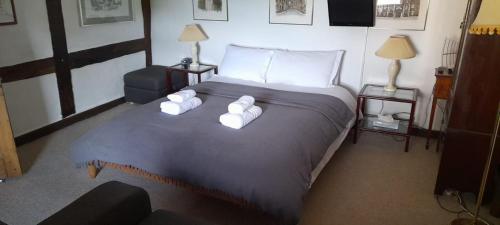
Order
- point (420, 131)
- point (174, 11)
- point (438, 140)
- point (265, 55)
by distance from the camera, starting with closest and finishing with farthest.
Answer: point (438, 140), point (420, 131), point (265, 55), point (174, 11)

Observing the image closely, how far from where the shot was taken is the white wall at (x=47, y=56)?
3.24 meters

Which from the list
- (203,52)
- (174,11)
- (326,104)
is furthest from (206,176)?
(174,11)

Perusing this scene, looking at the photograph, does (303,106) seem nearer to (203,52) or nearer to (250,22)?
(250,22)

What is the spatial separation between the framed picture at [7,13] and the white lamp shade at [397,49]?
3.27 metres

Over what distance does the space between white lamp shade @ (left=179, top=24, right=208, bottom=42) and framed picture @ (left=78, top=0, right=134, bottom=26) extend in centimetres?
78

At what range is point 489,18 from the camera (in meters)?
1.78

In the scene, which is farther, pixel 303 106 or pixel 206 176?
pixel 303 106

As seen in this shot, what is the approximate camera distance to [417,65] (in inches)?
134

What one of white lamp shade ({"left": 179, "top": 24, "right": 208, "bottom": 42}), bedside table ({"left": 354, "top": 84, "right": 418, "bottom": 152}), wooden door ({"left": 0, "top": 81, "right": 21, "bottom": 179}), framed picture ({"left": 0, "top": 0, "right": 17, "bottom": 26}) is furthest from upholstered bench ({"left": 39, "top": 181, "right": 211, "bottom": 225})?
white lamp shade ({"left": 179, "top": 24, "right": 208, "bottom": 42})

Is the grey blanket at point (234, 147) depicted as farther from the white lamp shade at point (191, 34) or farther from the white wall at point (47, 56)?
the white lamp shade at point (191, 34)

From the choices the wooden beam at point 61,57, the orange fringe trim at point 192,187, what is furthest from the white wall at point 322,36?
the orange fringe trim at point 192,187

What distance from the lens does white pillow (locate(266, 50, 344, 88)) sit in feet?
11.5

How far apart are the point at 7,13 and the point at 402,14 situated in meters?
3.51

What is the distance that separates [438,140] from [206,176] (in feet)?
7.52
